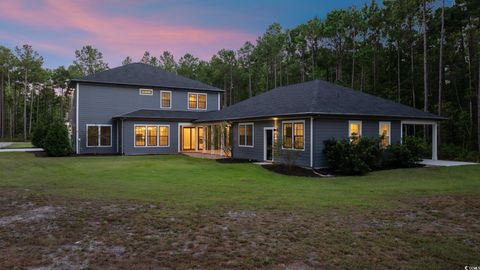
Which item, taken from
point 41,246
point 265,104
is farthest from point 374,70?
point 41,246

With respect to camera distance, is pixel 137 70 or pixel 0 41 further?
pixel 0 41

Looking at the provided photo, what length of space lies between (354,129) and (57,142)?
58.1 feet

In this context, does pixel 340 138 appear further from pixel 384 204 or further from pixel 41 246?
pixel 41 246

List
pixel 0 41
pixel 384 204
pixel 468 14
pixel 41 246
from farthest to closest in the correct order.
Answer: pixel 0 41 → pixel 468 14 → pixel 384 204 → pixel 41 246

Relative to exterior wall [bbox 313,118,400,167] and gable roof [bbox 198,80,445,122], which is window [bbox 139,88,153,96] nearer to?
gable roof [bbox 198,80,445,122]

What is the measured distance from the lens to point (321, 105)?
1625 cm

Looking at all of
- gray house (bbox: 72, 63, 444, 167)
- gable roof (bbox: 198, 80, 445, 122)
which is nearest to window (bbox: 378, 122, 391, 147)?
gray house (bbox: 72, 63, 444, 167)

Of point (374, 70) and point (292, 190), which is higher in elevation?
point (374, 70)

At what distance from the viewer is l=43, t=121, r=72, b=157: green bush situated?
22.2 m

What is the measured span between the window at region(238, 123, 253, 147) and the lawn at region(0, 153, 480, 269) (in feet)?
30.9

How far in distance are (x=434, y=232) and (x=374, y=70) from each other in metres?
33.4

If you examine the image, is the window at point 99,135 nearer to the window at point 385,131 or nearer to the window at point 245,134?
the window at point 245,134

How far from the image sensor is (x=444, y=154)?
2423cm

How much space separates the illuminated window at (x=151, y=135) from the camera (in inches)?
980
